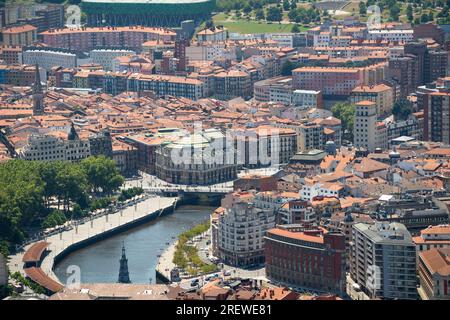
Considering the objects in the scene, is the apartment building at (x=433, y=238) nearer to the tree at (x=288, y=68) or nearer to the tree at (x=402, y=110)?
the tree at (x=402, y=110)

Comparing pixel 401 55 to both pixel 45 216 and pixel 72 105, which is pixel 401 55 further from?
pixel 45 216

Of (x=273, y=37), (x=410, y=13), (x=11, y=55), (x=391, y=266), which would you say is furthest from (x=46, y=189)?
(x=410, y=13)

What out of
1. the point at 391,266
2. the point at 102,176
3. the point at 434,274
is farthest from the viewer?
the point at 102,176

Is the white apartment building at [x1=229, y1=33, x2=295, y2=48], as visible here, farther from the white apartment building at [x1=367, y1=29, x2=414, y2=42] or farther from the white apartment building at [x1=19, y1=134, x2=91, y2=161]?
the white apartment building at [x1=19, y1=134, x2=91, y2=161]

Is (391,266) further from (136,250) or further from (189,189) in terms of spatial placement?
(189,189)

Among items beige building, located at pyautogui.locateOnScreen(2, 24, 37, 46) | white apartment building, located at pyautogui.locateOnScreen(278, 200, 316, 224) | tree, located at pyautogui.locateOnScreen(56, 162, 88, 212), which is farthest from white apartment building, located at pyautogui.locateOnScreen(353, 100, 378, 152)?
beige building, located at pyautogui.locateOnScreen(2, 24, 37, 46)

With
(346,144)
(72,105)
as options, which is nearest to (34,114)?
(72,105)
